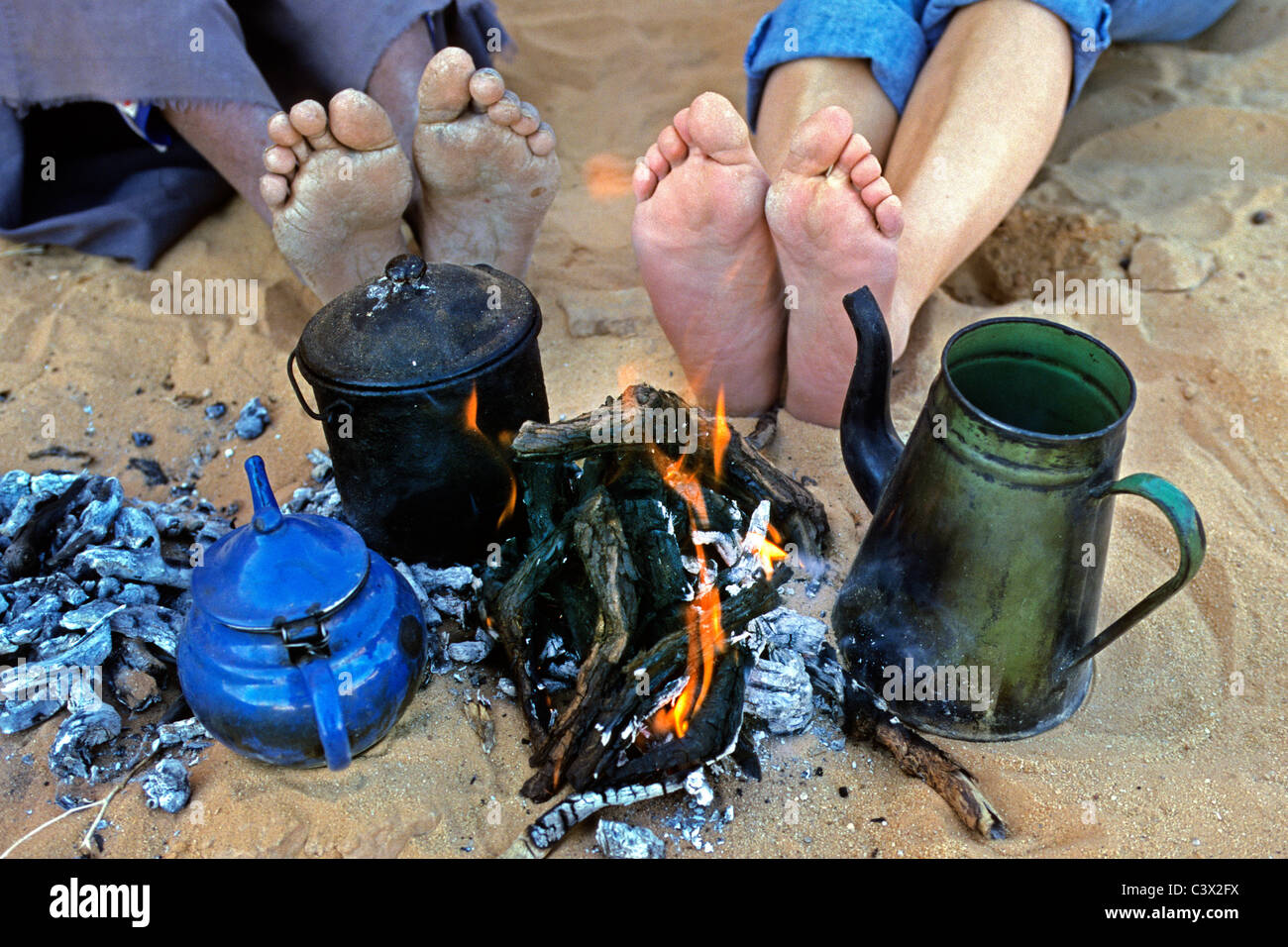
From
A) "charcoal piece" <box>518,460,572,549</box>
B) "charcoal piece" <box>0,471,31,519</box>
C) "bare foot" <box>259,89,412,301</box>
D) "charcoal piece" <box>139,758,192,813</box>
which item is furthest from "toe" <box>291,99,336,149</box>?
"charcoal piece" <box>139,758,192,813</box>

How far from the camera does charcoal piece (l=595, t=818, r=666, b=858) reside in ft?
4.83

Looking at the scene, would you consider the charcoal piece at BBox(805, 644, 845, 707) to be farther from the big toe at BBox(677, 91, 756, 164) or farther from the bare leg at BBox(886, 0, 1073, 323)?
the big toe at BBox(677, 91, 756, 164)

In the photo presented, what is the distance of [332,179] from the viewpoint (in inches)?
84.7

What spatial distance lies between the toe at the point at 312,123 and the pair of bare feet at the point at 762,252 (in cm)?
69

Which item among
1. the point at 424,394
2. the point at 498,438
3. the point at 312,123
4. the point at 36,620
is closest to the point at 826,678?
the point at 498,438

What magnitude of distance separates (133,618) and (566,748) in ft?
2.88

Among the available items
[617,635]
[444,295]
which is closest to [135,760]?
[617,635]

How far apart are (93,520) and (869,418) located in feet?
5.21

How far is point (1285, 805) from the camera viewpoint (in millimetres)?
1559

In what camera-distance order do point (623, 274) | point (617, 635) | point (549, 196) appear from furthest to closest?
point (623, 274)
point (549, 196)
point (617, 635)

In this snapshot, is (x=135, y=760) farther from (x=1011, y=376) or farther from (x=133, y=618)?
(x=1011, y=376)

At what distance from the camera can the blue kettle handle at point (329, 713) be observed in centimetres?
141

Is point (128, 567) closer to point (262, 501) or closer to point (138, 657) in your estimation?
point (138, 657)

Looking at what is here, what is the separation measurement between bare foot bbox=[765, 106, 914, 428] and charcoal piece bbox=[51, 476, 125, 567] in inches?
59.4
